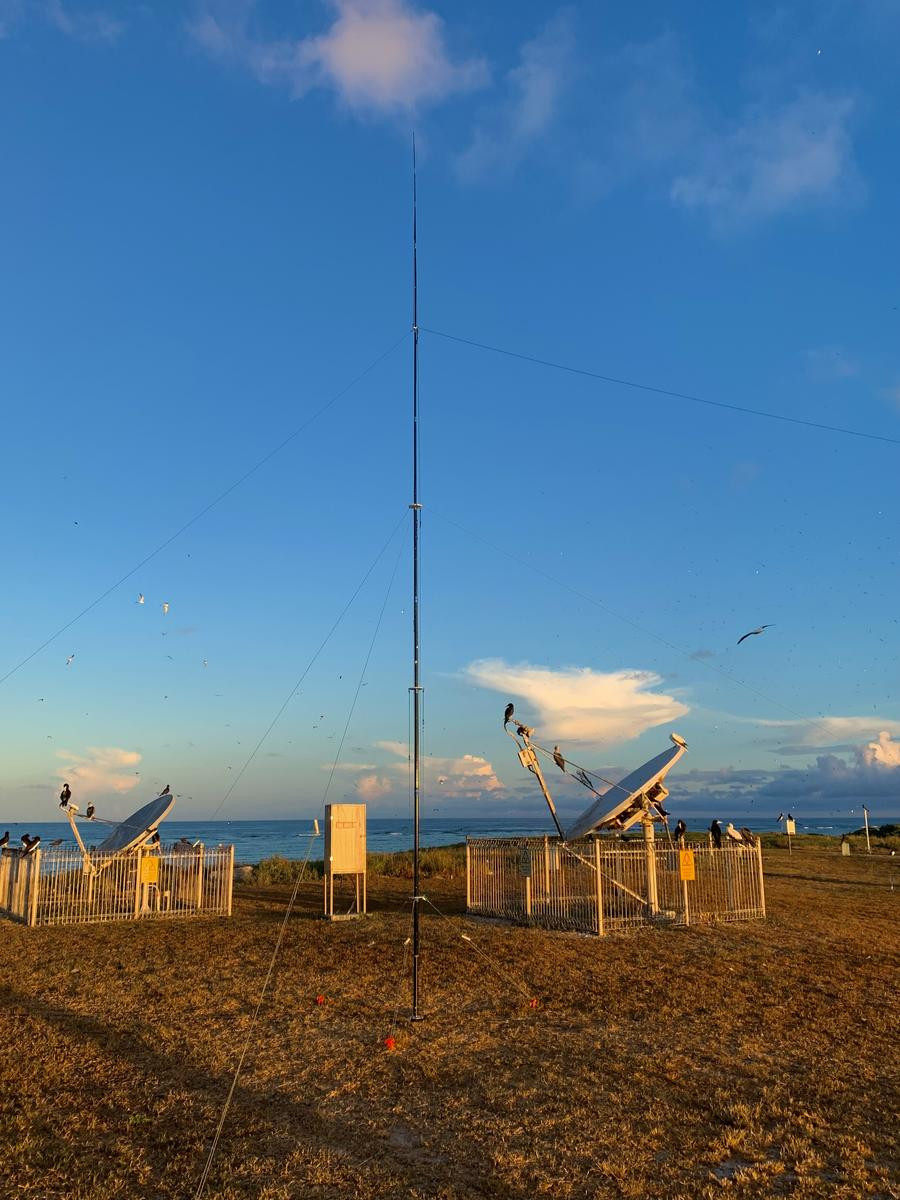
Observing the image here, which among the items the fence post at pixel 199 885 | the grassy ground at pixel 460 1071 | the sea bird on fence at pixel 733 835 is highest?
the sea bird on fence at pixel 733 835

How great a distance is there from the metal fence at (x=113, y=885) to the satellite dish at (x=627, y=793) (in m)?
9.16

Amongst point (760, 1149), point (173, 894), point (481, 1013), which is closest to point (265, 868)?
point (173, 894)

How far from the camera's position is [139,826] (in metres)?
22.4

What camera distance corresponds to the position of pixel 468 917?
70.9ft

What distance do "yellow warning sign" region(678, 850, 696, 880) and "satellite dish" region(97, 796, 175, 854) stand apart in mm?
12542

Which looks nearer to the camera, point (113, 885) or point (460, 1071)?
point (460, 1071)

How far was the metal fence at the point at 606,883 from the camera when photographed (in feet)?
Result: 63.4

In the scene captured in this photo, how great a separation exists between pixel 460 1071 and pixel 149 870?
46.7 ft

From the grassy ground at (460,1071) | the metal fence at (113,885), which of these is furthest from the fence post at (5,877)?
the grassy ground at (460,1071)

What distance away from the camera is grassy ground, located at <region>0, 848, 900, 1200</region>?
6855 millimetres

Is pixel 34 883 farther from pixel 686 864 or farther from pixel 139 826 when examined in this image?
pixel 686 864

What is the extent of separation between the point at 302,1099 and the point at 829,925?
51.6 ft

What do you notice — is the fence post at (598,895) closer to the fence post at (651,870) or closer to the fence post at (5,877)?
the fence post at (651,870)

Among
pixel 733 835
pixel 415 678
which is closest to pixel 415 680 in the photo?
pixel 415 678
